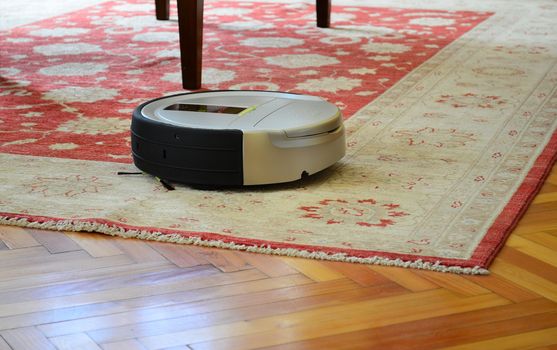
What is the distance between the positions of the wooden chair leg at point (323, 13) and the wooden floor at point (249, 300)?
2.40 metres

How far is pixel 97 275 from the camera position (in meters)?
1.50

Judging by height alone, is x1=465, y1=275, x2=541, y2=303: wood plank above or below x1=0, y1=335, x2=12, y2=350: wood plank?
below

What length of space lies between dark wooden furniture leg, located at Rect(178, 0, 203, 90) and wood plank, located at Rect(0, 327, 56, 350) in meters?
1.55

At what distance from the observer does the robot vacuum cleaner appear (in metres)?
1.82

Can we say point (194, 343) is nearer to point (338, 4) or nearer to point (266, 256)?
point (266, 256)

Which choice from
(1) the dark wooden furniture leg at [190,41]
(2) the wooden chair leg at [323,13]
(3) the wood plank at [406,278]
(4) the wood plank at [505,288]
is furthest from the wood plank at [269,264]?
(2) the wooden chair leg at [323,13]

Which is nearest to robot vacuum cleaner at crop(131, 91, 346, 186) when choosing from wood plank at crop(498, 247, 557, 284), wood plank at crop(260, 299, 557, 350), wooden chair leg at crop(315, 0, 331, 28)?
wood plank at crop(498, 247, 557, 284)

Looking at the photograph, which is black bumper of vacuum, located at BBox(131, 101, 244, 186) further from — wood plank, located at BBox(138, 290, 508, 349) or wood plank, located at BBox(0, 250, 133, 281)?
wood plank, located at BBox(138, 290, 508, 349)

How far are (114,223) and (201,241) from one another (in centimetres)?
18

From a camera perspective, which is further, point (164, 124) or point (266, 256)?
point (164, 124)

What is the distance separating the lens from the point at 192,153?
72.2 inches

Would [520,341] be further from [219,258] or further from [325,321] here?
[219,258]

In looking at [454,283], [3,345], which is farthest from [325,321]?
[3,345]

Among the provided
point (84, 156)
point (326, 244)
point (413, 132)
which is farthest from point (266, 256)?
point (413, 132)
